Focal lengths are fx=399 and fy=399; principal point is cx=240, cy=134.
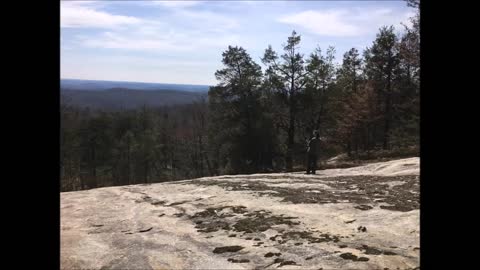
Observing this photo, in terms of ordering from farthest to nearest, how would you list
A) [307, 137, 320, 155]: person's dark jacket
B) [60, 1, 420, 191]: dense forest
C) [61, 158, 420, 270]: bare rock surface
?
[60, 1, 420, 191]: dense forest → [307, 137, 320, 155]: person's dark jacket → [61, 158, 420, 270]: bare rock surface

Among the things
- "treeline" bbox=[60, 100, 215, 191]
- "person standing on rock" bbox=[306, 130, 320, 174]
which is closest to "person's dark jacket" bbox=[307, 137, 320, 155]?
"person standing on rock" bbox=[306, 130, 320, 174]

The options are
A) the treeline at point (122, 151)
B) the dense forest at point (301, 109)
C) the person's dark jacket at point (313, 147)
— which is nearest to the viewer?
the person's dark jacket at point (313, 147)

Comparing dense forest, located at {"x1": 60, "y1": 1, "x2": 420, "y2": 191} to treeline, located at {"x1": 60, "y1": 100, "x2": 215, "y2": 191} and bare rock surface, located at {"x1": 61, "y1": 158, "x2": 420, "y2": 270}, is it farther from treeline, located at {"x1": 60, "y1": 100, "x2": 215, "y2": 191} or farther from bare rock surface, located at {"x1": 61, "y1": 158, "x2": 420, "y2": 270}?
bare rock surface, located at {"x1": 61, "y1": 158, "x2": 420, "y2": 270}

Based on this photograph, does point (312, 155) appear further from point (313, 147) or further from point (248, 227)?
point (248, 227)

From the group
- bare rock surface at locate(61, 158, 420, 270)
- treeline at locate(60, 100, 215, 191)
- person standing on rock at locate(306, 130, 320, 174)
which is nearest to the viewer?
bare rock surface at locate(61, 158, 420, 270)

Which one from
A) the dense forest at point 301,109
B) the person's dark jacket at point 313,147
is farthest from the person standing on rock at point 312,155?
the dense forest at point 301,109

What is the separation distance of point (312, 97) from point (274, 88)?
375cm

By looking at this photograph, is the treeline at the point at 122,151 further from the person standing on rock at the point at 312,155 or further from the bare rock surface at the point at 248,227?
the bare rock surface at the point at 248,227

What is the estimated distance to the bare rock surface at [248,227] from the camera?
708 centimetres

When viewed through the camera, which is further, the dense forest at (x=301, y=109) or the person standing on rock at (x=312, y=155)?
the dense forest at (x=301, y=109)

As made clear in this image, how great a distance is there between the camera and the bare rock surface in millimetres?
7077
